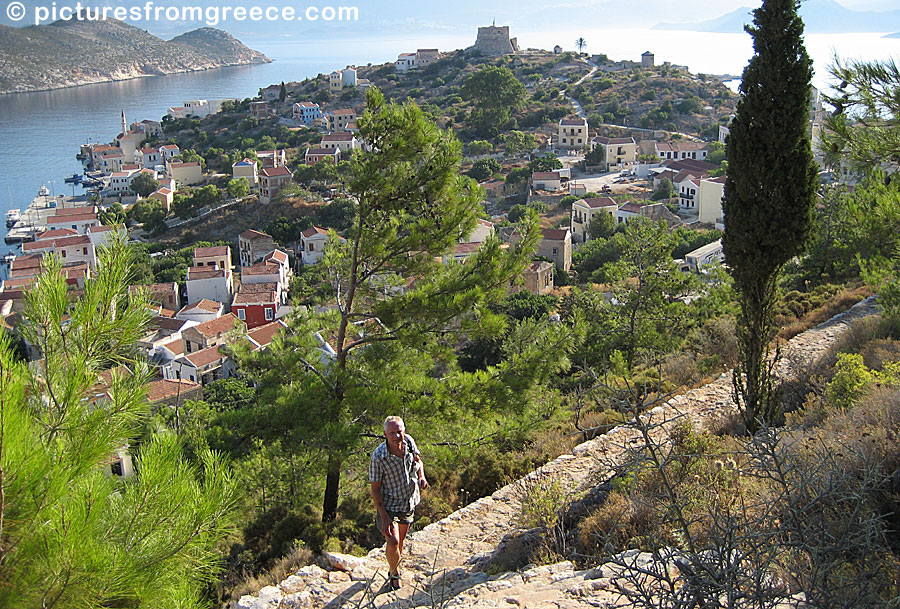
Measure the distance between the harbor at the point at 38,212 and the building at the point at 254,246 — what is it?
1548 centimetres

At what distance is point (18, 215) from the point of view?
44.9 metres

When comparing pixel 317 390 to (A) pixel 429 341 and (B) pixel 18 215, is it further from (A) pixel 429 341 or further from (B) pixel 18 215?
(B) pixel 18 215

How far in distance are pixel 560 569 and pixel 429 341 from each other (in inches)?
93.8

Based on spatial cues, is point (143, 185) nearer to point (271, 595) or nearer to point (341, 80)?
point (341, 80)

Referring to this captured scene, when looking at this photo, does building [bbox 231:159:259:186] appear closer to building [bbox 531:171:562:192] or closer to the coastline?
building [bbox 531:171:562:192]

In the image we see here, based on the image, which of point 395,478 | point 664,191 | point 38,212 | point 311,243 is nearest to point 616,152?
point 664,191

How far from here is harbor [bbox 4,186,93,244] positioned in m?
41.8

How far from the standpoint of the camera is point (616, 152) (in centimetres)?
4288

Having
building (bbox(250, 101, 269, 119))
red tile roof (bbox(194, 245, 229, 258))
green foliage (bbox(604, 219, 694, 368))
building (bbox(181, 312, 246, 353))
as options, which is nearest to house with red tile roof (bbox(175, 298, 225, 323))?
building (bbox(181, 312, 246, 353))

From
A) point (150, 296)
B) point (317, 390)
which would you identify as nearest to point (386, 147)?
point (317, 390)

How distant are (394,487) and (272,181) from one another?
120 ft

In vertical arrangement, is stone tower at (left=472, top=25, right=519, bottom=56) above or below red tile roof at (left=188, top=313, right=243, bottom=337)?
above

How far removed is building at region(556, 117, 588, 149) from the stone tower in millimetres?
29109

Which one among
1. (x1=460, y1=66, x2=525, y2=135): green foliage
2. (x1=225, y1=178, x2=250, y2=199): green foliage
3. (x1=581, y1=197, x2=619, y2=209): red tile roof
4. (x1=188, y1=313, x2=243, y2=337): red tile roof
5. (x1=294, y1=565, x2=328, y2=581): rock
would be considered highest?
(x1=460, y1=66, x2=525, y2=135): green foliage
